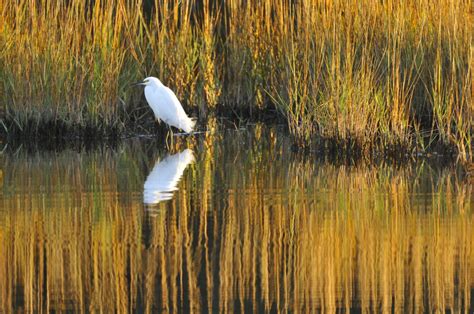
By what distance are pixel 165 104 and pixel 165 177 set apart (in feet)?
8.85

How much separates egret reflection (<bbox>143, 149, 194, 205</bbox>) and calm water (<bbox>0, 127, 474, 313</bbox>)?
0.02m

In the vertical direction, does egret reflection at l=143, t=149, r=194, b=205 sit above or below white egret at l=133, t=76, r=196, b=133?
below

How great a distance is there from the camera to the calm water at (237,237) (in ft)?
13.6

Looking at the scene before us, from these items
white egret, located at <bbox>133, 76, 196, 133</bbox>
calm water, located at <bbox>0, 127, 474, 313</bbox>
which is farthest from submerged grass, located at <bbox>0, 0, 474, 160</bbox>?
calm water, located at <bbox>0, 127, 474, 313</bbox>

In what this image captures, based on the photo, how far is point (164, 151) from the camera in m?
9.72

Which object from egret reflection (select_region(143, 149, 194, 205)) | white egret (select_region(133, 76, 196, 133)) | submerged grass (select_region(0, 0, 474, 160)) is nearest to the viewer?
egret reflection (select_region(143, 149, 194, 205))

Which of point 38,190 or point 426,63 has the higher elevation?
point 426,63

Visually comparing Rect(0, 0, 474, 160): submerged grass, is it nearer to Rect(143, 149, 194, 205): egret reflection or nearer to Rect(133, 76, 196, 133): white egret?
Rect(133, 76, 196, 133): white egret

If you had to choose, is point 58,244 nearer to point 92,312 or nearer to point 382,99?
point 92,312

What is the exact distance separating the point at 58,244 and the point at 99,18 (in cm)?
531

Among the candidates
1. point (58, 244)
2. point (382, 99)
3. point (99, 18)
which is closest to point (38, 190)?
point (58, 244)

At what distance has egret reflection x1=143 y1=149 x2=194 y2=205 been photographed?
265 inches

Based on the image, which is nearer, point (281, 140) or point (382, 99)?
point (382, 99)

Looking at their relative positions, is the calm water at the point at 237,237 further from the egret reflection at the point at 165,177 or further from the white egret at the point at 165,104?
the white egret at the point at 165,104
